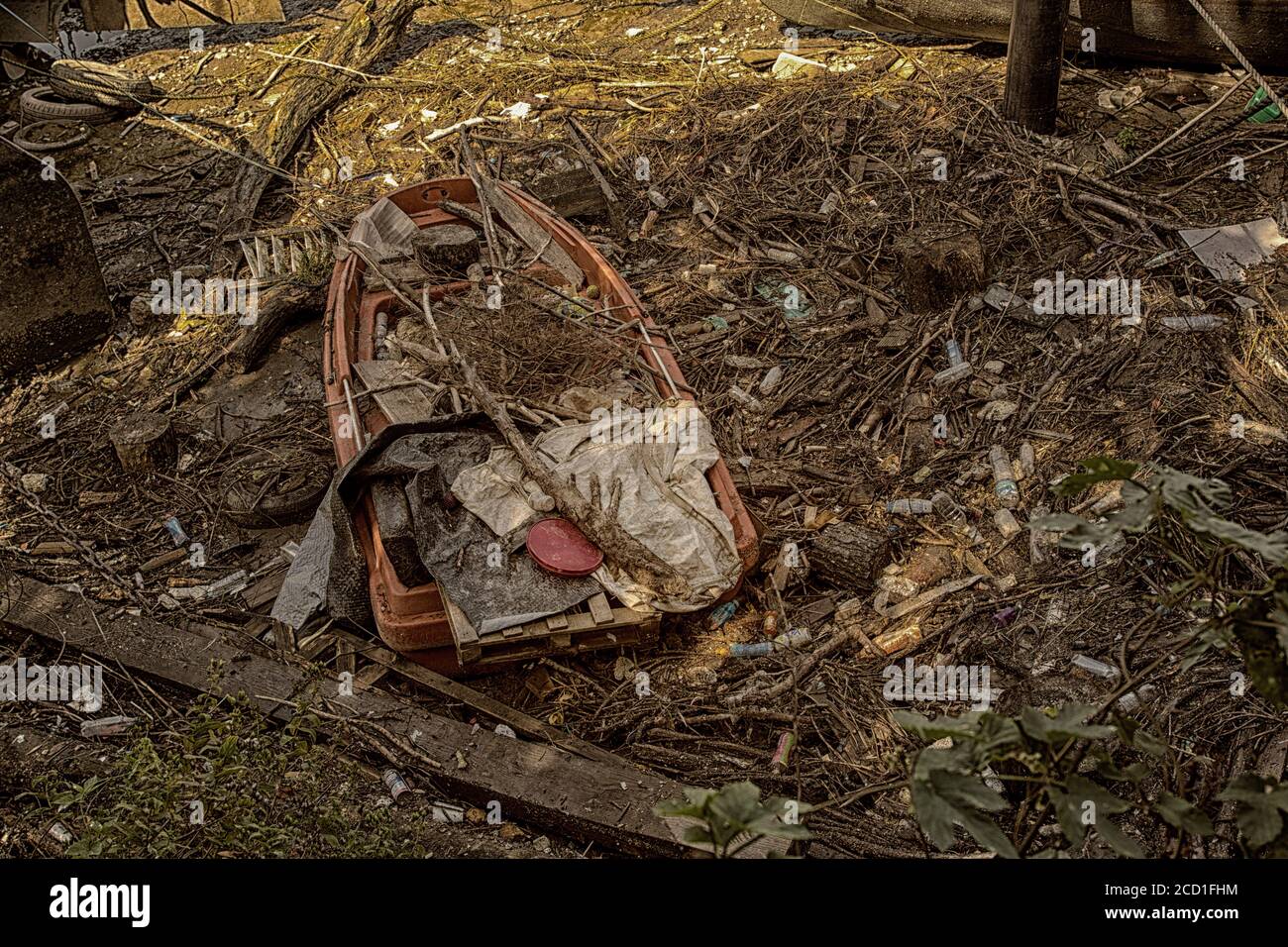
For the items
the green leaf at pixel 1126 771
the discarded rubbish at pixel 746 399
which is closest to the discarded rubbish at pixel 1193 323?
the discarded rubbish at pixel 746 399

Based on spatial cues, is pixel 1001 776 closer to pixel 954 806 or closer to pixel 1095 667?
pixel 954 806

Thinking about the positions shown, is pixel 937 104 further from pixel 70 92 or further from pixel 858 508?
pixel 70 92

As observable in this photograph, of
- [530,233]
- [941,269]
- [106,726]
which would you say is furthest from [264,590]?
[941,269]

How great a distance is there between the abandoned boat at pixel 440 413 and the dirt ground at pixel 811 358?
331mm

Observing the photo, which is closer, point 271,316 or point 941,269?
point 941,269

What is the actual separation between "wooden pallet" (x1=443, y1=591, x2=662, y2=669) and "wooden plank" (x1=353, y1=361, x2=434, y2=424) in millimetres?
1560

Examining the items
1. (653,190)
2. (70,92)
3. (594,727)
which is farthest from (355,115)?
(594,727)

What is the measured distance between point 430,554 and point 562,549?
61 centimetres

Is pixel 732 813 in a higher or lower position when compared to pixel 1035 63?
lower

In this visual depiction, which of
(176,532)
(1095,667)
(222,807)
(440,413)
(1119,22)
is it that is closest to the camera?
(222,807)

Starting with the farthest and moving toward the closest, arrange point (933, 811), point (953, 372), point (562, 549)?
point (953, 372) < point (562, 549) < point (933, 811)

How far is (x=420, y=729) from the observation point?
16.2 ft

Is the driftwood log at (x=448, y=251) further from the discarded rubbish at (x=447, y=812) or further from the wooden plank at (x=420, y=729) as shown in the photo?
the discarded rubbish at (x=447, y=812)

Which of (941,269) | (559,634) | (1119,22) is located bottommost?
(559,634)
